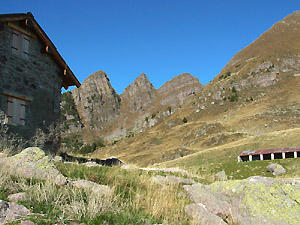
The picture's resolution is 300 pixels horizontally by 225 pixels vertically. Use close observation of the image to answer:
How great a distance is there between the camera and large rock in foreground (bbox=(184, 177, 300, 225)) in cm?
609

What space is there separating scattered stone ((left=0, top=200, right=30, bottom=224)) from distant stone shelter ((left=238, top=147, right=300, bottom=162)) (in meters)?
28.3

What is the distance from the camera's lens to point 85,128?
613ft

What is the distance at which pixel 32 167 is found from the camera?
6.96 metres

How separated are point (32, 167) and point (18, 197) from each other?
1.90 metres

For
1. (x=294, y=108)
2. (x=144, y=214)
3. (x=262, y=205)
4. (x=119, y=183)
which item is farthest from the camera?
(x=294, y=108)

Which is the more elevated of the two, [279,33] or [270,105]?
[279,33]

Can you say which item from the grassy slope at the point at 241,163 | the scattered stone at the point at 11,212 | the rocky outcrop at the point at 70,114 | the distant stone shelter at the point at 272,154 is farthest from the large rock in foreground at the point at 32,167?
the rocky outcrop at the point at 70,114

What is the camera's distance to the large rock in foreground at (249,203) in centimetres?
609

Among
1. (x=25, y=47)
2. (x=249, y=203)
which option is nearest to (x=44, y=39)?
(x=25, y=47)

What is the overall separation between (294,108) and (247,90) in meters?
26.6

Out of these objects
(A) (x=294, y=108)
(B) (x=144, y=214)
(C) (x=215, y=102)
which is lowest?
(B) (x=144, y=214)

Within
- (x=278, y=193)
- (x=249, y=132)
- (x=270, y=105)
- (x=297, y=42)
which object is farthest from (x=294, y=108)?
(x=278, y=193)

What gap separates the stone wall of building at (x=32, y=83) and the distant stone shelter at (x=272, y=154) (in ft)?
74.0

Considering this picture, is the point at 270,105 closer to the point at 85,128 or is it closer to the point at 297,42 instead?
the point at 297,42
